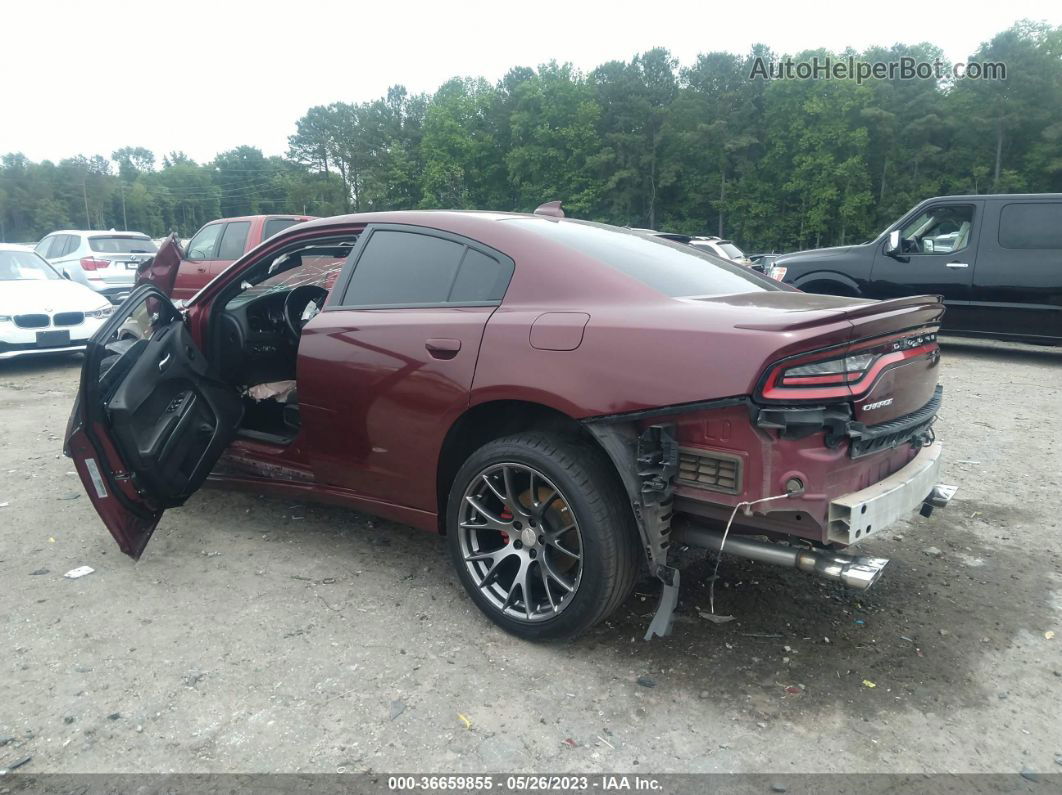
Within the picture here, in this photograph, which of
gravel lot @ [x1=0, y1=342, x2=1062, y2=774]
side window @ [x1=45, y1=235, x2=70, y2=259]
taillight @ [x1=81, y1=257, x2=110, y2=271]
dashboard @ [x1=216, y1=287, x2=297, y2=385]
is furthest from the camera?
side window @ [x1=45, y1=235, x2=70, y2=259]

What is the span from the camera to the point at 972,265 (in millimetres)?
9188

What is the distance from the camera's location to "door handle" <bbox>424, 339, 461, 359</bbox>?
3.06 metres

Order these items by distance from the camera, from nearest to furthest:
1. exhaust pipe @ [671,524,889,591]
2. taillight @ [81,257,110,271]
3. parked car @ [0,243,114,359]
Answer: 1. exhaust pipe @ [671,524,889,591]
2. parked car @ [0,243,114,359]
3. taillight @ [81,257,110,271]

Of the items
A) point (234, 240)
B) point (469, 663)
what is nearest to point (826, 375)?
point (469, 663)

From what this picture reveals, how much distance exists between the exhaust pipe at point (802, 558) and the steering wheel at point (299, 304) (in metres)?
3.02

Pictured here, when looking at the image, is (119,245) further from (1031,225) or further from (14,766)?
(1031,225)

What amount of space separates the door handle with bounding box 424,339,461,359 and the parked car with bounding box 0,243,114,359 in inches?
269

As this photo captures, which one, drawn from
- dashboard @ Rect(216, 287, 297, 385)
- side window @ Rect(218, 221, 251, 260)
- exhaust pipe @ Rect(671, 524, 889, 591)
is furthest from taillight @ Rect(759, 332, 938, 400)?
side window @ Rect(218, 221, 251, 260)

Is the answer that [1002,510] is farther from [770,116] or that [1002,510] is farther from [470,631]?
[770,116]

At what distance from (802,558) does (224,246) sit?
11.0m

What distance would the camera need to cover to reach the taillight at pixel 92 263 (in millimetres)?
13758

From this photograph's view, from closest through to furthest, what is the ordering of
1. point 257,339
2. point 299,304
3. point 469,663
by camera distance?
point 469,663, point 257,339, point 299,304

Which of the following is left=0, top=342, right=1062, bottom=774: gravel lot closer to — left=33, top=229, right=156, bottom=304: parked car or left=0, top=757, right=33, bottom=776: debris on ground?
left=0, top=757, right=33, bottom=776: debris on ground

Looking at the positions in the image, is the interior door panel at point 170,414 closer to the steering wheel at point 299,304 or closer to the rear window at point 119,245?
the steering wheel at point 299,304
